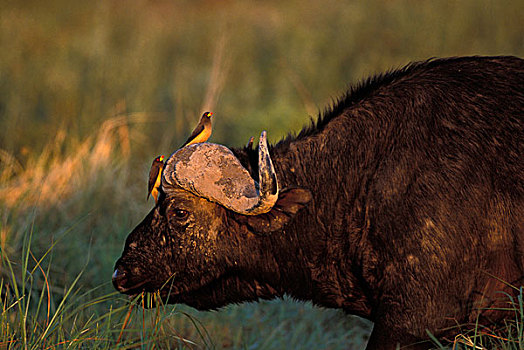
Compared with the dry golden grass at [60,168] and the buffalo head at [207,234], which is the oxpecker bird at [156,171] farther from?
the dry golden grass at [60,168]

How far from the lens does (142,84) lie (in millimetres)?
12250

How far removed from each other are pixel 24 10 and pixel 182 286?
1252 centimetres

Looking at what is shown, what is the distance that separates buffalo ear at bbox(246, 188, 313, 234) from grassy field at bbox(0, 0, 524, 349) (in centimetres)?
78

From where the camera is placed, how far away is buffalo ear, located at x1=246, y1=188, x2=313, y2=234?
451cm

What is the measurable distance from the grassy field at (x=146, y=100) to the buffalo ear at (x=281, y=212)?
0.78m

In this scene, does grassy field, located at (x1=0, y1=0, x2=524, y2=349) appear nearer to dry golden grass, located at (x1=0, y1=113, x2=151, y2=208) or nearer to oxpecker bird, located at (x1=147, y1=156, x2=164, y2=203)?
dry golden grass, located at (x1=0, y1=113, x2=151, y2=208)

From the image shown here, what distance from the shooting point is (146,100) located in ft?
38.6

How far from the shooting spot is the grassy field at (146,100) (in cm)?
614

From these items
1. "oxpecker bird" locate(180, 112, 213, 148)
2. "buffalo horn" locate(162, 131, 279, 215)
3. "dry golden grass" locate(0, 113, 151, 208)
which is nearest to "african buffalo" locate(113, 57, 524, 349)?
"buffalo horn" locate(162, 131, 279, 215)

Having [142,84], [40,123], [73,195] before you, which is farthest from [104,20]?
[73,195]

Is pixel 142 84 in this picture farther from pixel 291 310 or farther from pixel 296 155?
pixel 296 155

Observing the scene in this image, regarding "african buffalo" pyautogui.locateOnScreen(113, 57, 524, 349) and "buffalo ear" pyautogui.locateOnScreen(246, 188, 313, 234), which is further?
"buffalo ear" pyautogui.locateOnScreen(246, 188, 313, 234)

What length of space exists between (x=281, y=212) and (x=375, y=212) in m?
0.50

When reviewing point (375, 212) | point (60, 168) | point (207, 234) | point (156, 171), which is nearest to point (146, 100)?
point (60, 168)
